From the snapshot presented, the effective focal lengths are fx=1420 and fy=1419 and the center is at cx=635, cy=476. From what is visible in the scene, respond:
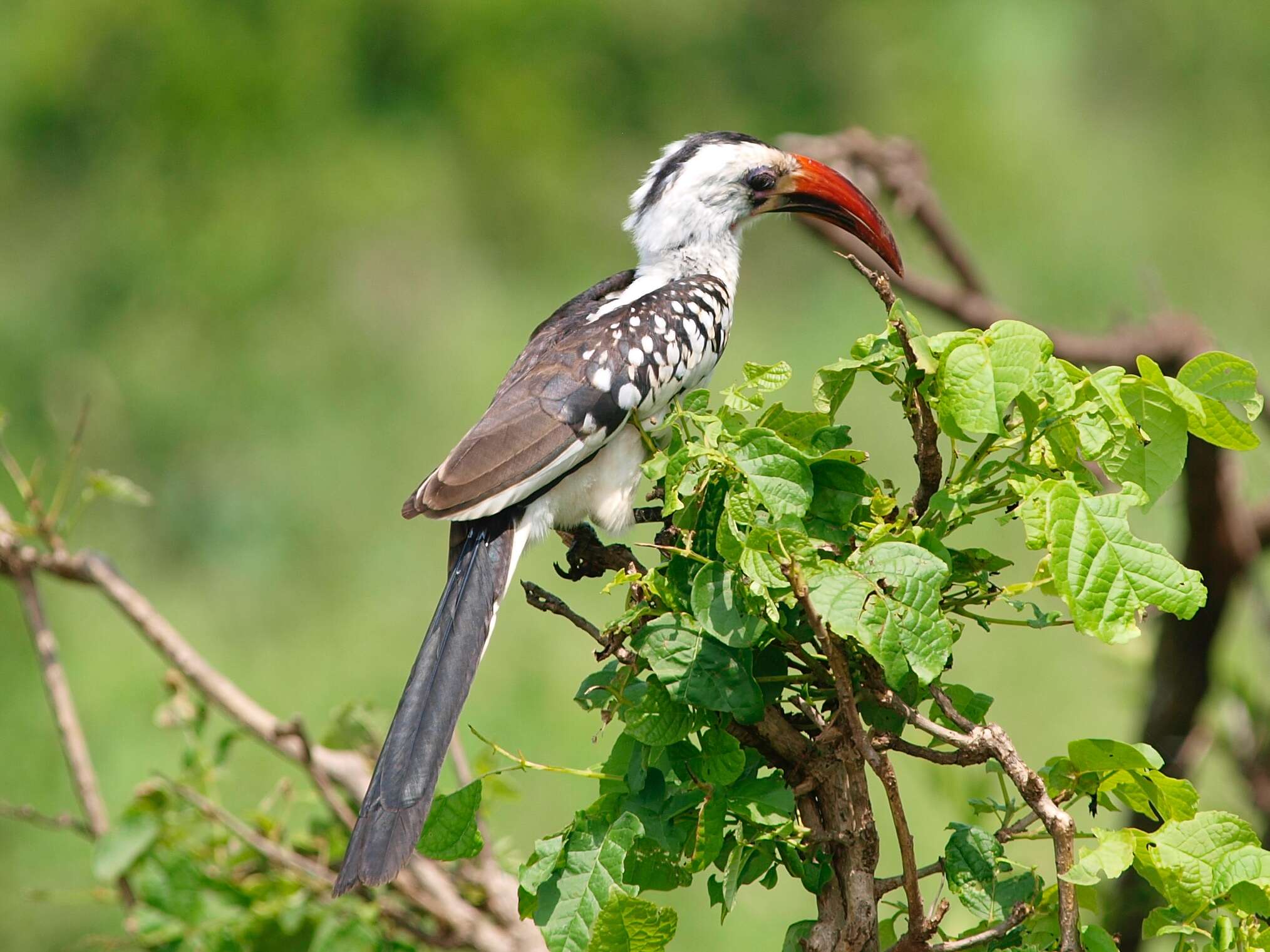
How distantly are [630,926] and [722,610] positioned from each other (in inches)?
9.9

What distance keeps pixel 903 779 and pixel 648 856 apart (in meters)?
2.80

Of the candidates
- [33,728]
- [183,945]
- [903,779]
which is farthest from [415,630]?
[183,945]

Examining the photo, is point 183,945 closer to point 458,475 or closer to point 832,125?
point 458,475

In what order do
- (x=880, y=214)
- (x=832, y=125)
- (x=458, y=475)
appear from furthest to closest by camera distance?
(x=832, y=125) → (x=880, y=214) → (x=458, y=475)

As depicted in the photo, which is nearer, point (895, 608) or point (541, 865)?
point (895, 608)

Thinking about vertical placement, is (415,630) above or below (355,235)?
below

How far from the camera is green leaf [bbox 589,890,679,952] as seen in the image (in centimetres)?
108

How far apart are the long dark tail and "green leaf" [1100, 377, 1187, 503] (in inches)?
28.5

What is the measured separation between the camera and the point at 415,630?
4.56 meters

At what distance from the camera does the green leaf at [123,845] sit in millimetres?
1933

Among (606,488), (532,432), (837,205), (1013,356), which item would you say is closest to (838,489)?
(1013,356)

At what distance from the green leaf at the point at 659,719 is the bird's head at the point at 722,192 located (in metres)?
1.34

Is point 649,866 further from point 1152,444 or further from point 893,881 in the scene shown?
point 1152,444

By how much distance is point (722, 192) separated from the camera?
7.94 feet
